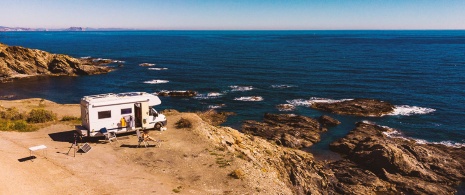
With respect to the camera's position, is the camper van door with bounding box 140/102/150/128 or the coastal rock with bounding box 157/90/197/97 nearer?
the camper van door with bounding box 140/102/150/128

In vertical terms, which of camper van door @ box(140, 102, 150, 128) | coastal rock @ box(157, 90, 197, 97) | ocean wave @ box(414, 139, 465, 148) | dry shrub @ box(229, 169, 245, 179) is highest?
camper van door @ box(140, 102, 150, 128)

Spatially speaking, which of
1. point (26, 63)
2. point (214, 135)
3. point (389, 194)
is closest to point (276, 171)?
point (214, 135)

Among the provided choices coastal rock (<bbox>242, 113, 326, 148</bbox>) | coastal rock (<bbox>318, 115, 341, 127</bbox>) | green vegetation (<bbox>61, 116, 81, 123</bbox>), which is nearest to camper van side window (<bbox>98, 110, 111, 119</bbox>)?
green vegetation (<bbox>61, 116, 81, 123</bbox>)

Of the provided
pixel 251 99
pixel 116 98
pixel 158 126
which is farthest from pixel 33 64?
pixel 158 126

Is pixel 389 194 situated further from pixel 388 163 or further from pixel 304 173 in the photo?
pixel 304 173

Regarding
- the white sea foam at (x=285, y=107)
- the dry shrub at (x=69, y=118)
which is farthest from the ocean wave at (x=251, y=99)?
the dry shrub at (x=69, y=118)

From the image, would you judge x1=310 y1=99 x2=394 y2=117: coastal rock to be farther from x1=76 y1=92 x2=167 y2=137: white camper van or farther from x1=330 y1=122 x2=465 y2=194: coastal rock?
x1=76 y1=92 x2=167 y2=137: white camper van

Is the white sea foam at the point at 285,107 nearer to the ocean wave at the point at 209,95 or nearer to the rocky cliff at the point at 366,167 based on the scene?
the ocean wave at the point at 209,95

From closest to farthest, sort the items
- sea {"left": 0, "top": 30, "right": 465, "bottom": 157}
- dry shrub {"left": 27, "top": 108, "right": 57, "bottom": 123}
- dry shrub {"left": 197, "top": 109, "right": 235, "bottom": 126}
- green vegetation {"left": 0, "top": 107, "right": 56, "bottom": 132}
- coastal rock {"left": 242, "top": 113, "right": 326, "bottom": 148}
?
green vegetation {"left": 0, "top": 107, "right": 56, "bottom": 132}
dry shrub {"left": 27, "top": 108, "right": 57, "bottom": 123}
coastal rock {"left": 242, "top": 113, "right": 326, "bottom": 148}
dry shrub {"left": 197, "top": 109, "right": 235, "bottom": 126}
sea {"left": 0, "top": 30, "right": 465, "bottom": 157}
